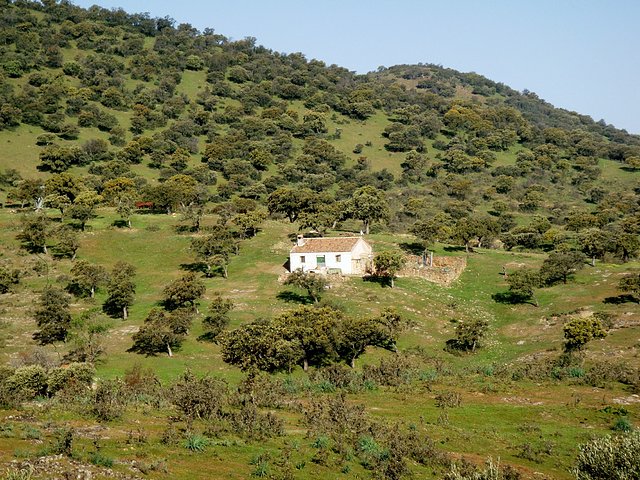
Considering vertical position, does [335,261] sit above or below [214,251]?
below

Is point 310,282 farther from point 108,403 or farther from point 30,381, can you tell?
point 108,403

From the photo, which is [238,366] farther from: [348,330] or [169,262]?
[169,262]

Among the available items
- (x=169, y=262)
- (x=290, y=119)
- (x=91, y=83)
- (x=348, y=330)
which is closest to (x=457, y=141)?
(x=290, y=119)

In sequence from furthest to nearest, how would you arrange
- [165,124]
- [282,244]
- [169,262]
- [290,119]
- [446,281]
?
[290,119] → [165,124] → [282,244] → [169,262] → [446,281]

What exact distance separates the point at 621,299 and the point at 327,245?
35705 mm

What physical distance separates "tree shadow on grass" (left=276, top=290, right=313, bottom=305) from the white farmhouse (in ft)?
23.2

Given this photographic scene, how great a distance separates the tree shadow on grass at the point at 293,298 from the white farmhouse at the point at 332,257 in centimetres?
707

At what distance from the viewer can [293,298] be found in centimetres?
6656

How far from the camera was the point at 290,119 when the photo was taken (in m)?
185

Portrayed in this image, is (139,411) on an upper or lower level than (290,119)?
lower

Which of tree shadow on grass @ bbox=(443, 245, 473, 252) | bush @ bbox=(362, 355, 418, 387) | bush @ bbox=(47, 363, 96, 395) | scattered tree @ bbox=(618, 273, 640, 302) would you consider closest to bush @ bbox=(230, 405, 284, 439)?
bush @ bbox=(47, 363, 96, 395)

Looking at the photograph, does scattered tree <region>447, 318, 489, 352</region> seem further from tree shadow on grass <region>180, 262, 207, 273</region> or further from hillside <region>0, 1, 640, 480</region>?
tree shadow on grass <region>180, 262, 207, 273</region>

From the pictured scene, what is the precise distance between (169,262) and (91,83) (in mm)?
123803

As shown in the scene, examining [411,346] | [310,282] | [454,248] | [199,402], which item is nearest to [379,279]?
[310,282]
